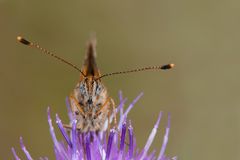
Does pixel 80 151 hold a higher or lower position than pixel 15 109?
lower

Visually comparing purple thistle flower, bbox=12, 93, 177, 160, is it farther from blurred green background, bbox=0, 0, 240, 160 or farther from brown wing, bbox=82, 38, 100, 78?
blurred green background, bbox=0, 0, 240, 160

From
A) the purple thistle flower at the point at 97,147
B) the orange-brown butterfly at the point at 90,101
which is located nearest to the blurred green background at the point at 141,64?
the purple thistle flower at the point at 97,147

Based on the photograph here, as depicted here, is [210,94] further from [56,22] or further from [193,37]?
[56,22]

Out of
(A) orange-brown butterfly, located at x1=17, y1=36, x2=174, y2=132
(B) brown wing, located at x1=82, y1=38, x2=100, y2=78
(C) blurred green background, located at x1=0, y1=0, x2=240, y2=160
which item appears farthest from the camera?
(C) blurred green background, located at x1=0, y1=0, x2=240, y2=160

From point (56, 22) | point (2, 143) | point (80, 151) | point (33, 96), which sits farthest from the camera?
point (56, 22)

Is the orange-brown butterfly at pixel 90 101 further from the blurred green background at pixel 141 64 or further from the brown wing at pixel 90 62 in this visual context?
A: the blurred green background at pixel 141 64

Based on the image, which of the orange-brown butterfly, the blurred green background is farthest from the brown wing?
the blurred green background

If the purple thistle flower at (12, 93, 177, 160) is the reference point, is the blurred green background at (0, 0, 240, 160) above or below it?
above

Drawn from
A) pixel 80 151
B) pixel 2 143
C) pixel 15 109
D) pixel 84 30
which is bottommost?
pixel 80 151

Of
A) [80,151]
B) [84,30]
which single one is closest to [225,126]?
[84,30]
